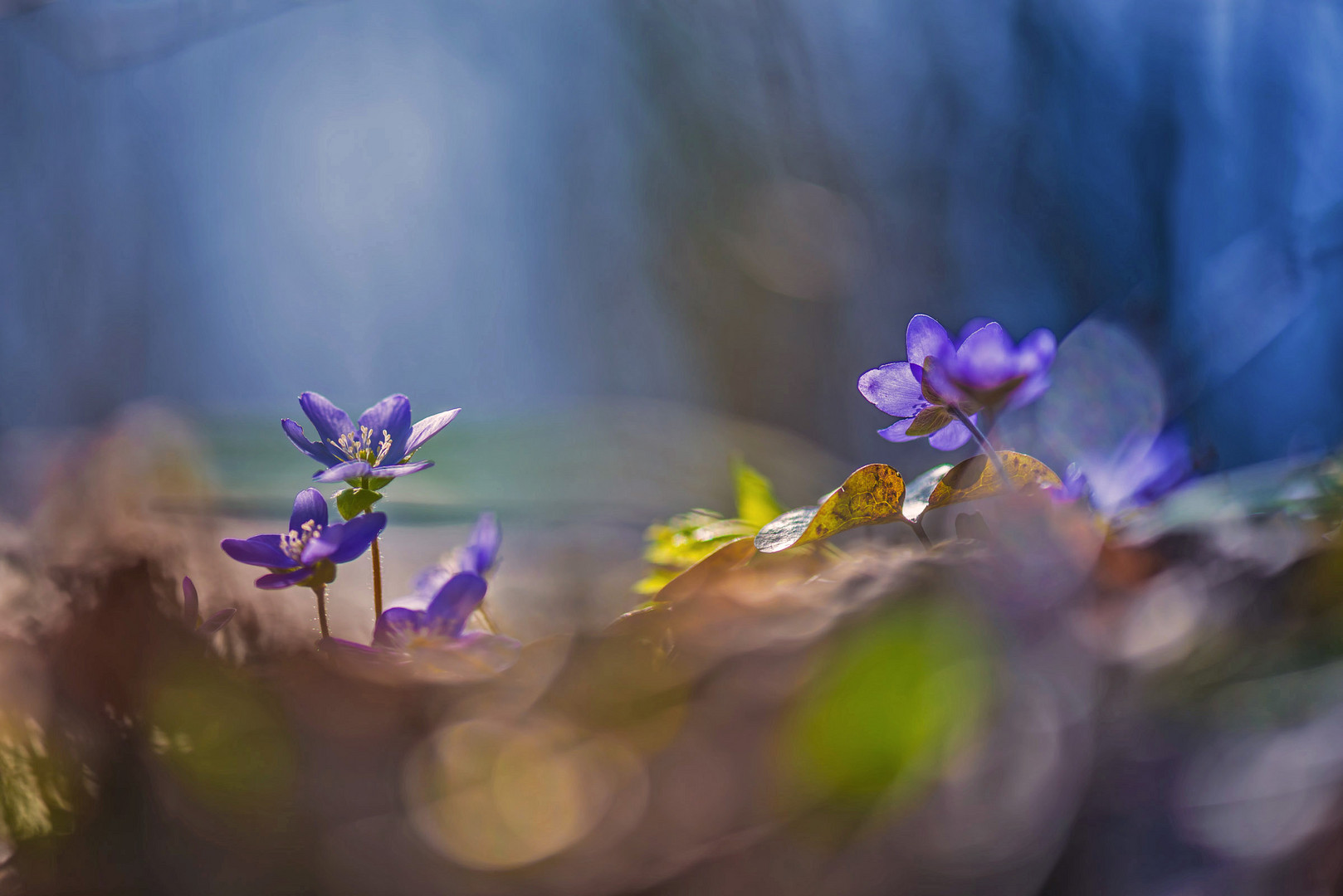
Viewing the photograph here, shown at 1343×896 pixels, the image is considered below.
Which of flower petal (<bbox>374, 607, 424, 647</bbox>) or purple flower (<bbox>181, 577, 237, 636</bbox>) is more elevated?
flower petal (<bbox>374, 607, 424, 647</bbox>)

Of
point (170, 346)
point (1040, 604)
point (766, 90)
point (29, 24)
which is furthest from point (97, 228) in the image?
point (1040, 604)

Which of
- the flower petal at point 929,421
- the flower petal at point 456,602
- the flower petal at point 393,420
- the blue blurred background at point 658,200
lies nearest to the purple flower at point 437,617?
the flower petal at point 456,602

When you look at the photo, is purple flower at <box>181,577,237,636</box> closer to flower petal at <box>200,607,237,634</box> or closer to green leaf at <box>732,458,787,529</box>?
flower petal at <box>200,607,237,634</box>

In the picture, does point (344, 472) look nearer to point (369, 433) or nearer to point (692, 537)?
point (369, 433)

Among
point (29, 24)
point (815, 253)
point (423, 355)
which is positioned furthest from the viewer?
point (423, 355)

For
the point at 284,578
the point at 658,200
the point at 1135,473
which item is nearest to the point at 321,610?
the point at 284,578

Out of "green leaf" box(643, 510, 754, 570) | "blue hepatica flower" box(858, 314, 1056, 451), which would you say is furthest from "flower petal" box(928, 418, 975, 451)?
"green leaf" box(643, 510, 754, 570)

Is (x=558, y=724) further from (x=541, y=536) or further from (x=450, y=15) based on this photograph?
(x=450, y=15)
